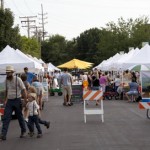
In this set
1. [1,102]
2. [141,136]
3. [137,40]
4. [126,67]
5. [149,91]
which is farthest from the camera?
[137,40]

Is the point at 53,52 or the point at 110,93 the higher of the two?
the point at 53,52

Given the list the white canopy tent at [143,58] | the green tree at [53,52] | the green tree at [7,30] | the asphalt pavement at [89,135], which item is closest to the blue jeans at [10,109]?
the asphalt pavement at [89,135]

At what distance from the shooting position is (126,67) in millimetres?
29141

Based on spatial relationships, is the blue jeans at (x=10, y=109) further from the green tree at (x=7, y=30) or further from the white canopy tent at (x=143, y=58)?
the green tree at (x=7, y=30)

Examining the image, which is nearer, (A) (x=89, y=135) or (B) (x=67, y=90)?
(A) (x=89, y=135)

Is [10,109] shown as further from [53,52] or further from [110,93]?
[53,52]

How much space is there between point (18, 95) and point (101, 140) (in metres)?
2.47

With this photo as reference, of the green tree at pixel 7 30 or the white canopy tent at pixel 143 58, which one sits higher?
the green tree at pixel 7 30

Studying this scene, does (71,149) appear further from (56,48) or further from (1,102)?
(56,48)

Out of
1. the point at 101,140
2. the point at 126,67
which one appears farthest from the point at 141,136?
the point at 126,67

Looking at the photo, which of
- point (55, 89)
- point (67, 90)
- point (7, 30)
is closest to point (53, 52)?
point (7, 30)

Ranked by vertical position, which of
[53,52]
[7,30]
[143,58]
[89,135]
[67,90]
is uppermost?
[53,52]

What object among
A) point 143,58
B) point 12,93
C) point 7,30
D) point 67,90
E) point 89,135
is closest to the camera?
point 12,93

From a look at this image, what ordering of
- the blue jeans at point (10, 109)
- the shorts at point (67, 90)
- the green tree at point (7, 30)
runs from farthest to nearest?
the green tree at point (7, 30) < the shorts at point (67, 90) < the blue jeans at point (10, 109)
